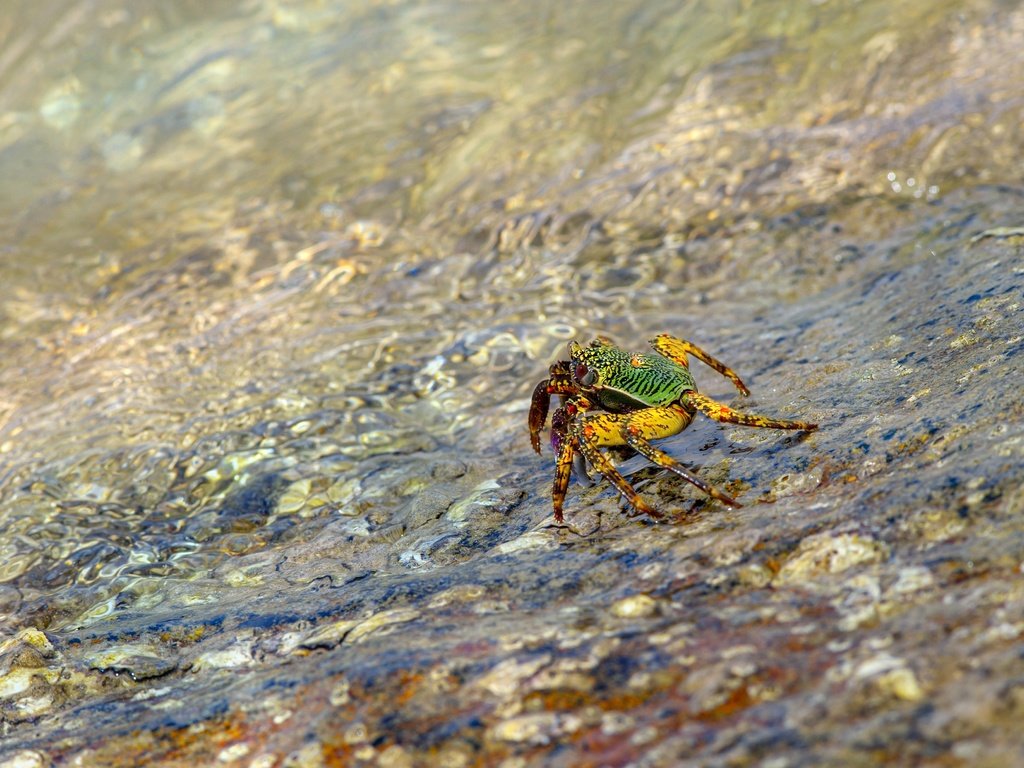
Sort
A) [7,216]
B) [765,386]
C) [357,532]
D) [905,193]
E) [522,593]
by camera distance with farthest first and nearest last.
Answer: [7,216] < [905,193] < [765,386] < [357,532] < [522,593]

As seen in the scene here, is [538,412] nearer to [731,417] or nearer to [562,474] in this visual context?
[562,474]

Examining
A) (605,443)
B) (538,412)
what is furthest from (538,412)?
(605,443)

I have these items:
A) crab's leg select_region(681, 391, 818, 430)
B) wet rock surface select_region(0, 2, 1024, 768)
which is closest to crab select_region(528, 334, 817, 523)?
→ crab's leg select_region(681, 391, 818, 430)

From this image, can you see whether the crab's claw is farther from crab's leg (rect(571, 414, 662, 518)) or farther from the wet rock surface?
crab's leg (rect(571, 414, 662, 518))

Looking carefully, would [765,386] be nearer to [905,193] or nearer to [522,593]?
[522,593]

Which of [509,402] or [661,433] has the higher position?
[661,433]

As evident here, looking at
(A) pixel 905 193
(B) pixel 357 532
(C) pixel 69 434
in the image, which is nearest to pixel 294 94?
(C) pixel 69 434

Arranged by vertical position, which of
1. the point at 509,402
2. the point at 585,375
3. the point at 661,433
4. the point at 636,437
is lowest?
the point at 509,402
